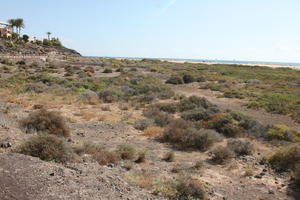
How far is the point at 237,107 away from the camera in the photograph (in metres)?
20.0

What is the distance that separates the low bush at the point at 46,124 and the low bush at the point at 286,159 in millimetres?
7859

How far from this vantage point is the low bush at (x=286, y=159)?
8.91 meters

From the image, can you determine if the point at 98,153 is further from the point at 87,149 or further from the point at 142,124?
the point at 142,124

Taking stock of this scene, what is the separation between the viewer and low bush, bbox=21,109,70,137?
10609 millimetres

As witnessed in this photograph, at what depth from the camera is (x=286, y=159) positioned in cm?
908

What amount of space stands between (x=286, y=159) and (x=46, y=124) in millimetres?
9191

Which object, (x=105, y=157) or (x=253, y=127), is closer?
(x=105, y=157)

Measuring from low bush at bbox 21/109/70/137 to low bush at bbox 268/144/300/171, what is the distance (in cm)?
786

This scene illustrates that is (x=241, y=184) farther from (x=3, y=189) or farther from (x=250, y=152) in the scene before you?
(x=3, y=189)

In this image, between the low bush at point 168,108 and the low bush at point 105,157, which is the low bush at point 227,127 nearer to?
the low bush at point 168,108

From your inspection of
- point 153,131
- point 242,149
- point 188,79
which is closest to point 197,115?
point 153,131

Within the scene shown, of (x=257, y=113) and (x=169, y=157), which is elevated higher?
(x=257, y=113)

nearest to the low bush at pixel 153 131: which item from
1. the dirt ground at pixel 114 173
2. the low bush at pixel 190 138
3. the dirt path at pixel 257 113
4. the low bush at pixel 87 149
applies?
the dirt ground at pixel 114 173

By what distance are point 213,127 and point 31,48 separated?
7696 centimetres
